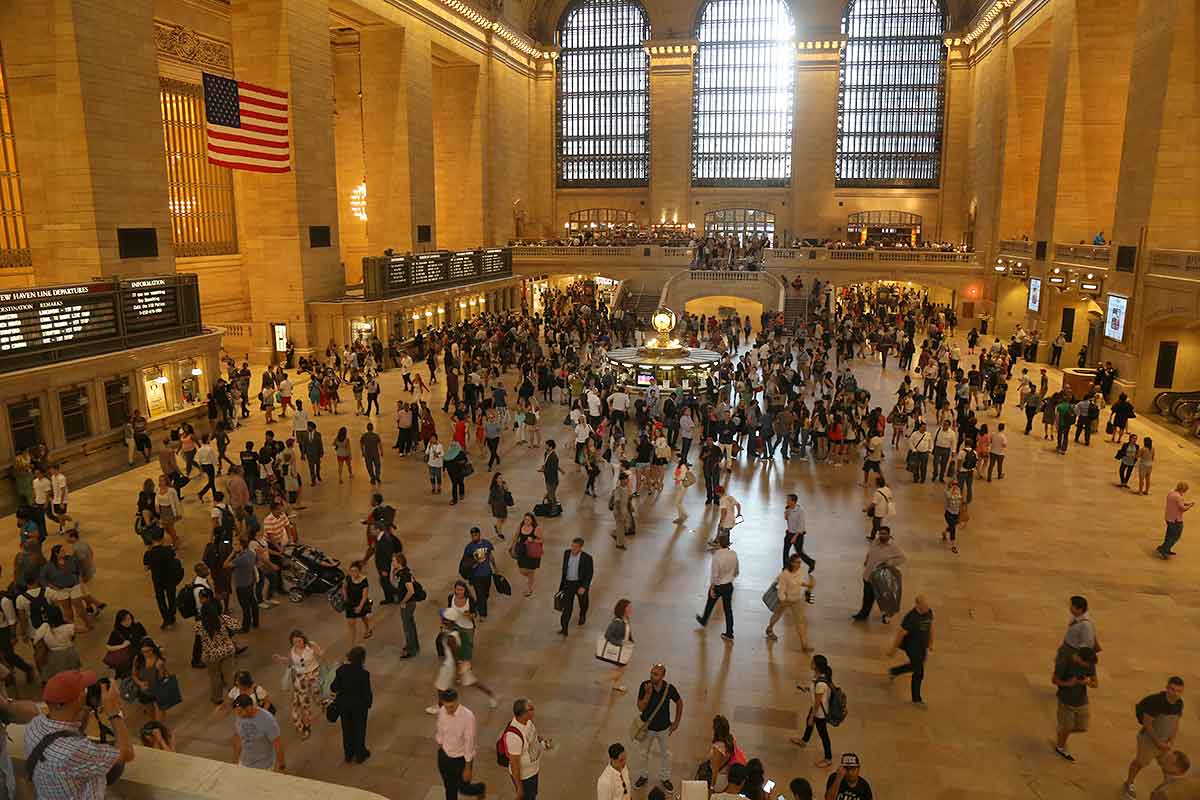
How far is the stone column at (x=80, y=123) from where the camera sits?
17125 millimetres

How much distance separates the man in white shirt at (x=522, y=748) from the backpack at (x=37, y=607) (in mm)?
5219

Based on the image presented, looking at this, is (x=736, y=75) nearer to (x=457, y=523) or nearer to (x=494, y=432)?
(x=494, y=432)

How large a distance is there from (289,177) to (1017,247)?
27.6 meters

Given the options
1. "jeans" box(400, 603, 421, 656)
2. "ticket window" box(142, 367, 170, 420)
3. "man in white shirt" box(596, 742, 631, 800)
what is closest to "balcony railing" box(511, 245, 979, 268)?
"ticket window" box(142, 367, 170, 420)

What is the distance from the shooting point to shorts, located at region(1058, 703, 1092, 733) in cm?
698

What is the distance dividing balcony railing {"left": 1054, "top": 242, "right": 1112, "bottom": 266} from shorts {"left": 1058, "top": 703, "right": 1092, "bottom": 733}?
2014cm

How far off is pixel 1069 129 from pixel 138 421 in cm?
2816

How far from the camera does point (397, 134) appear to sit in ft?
107

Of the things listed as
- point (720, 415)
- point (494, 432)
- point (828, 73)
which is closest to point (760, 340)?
point (720, 415)

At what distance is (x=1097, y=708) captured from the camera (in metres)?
7.89

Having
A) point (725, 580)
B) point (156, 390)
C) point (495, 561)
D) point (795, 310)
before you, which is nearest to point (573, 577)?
point (725, 580)

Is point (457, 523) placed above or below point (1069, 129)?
below

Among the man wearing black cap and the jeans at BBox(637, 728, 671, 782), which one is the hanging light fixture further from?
the man wearing black cap

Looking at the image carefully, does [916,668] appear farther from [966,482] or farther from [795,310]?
[795,310]
